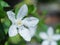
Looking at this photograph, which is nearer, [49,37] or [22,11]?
[22,11]

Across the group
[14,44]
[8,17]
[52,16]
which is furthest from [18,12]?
[52,16]

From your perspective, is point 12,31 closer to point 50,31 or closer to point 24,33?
point 24,33

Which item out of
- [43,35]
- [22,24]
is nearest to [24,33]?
[22,24]

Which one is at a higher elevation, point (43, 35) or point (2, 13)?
point (2, 13)

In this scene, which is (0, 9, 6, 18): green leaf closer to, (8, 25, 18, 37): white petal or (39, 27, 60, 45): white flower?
(8, 25, 18, 37): white petal

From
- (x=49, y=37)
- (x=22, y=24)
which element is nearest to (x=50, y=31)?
(x=49, y=37)

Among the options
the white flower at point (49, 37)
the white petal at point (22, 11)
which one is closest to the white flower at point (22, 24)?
the white petal at point (22, 11)
